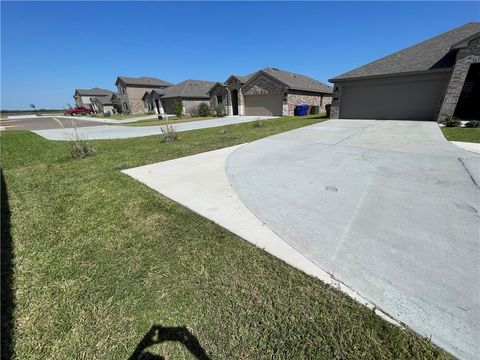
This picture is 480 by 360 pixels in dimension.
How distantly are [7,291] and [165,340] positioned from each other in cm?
185

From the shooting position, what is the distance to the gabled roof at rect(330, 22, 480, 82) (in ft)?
44.0

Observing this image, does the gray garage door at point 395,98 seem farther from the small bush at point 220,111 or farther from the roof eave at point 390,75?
the small bush at point 220,111

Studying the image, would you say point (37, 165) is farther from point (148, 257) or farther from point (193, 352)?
point (193, 352)

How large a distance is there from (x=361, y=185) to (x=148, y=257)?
13.3ft

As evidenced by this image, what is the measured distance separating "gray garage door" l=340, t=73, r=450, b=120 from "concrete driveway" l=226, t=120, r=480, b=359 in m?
9.78

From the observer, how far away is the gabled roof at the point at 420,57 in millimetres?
13414

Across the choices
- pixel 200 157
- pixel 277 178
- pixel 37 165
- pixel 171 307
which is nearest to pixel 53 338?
pixel 171 307

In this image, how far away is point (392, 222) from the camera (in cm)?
312

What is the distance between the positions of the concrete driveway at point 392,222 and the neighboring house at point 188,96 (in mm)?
26100

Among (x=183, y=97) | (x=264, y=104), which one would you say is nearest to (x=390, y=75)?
(x=264, y=104)

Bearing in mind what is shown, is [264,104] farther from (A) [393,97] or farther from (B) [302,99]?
(A) [393,97]

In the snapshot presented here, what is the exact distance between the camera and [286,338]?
5.58ft

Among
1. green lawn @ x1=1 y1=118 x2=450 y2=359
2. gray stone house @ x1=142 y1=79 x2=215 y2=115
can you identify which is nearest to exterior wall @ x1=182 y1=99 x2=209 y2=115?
gray stone house @ x1=142 y1=79 x2=215 y2=115

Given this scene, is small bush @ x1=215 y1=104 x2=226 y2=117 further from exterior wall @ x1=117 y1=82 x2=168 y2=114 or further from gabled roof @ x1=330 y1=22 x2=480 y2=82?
exterior wall @ x1=117 y1=82 x2=168 y2=114
